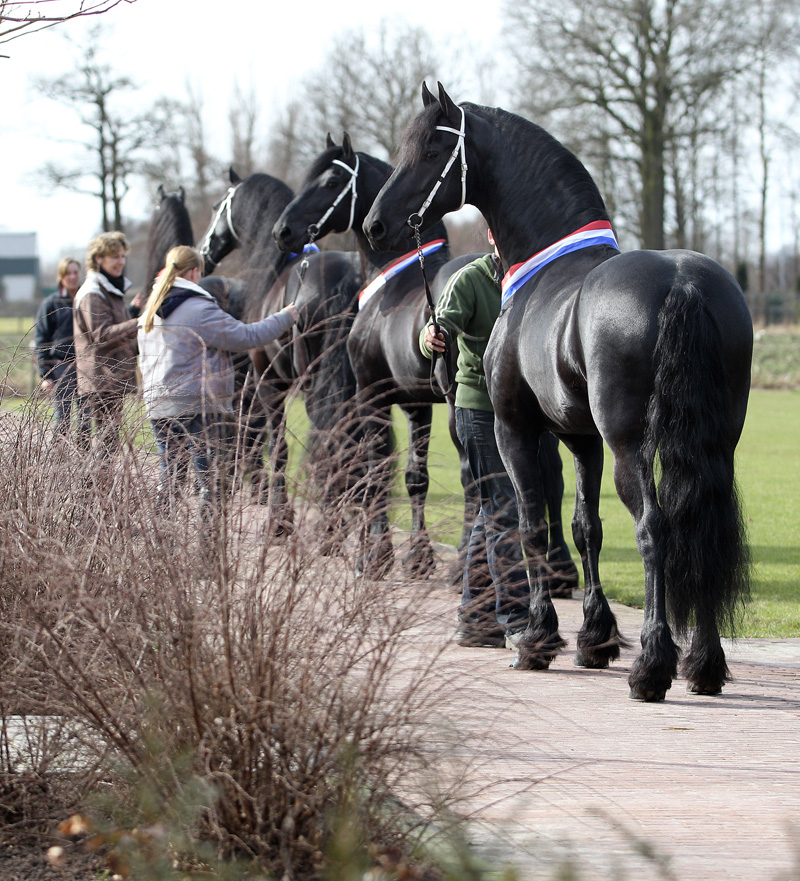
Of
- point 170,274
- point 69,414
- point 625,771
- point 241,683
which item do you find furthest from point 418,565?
point 170,274

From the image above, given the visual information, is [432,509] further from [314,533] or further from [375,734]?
[375,734]

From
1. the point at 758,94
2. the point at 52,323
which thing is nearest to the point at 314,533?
the point at 52,323

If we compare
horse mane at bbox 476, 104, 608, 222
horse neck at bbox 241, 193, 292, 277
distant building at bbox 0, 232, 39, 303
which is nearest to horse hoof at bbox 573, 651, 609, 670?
horse mane at bbox 476, 104, 608, 222

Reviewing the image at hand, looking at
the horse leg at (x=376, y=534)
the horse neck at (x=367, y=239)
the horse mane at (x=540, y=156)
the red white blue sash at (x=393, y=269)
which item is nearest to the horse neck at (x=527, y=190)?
the horse mane at (x=540, y=156)

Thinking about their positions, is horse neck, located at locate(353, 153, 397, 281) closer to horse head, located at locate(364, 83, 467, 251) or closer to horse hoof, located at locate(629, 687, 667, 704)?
horse head, located at locate(364, 83, 467, 251)

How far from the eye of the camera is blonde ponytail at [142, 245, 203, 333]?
7.23 meters

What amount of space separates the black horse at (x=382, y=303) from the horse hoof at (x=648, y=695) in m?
1.61

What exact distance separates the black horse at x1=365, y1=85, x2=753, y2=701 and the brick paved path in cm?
25

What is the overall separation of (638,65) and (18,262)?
56246 mm

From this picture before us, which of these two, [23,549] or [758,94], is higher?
[758,94]

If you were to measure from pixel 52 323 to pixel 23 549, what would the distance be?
738 centimetres

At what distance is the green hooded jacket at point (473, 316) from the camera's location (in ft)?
20.2

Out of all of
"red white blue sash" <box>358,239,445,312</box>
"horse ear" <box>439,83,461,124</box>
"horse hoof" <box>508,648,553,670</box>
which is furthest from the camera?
"red white blue sash" <box>358,239,445,312</box>

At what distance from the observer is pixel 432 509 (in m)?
3.24
